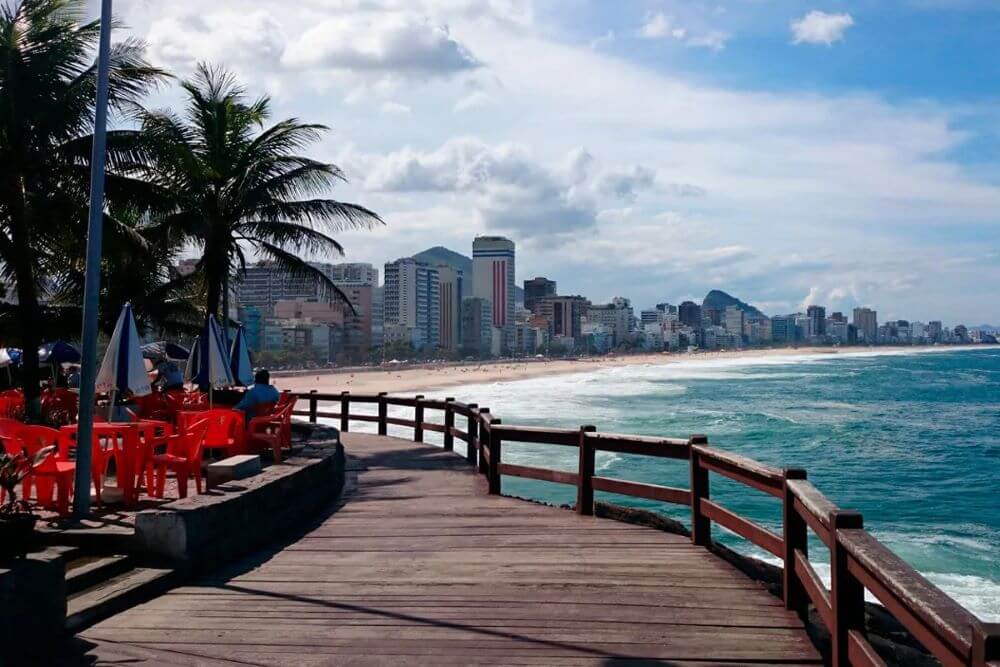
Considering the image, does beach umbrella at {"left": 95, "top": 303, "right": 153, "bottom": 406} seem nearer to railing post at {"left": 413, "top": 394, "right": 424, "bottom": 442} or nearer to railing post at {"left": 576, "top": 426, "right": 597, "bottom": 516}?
railing post at {"left": 576, "top": 426, "right": 597, "bottom": 516}

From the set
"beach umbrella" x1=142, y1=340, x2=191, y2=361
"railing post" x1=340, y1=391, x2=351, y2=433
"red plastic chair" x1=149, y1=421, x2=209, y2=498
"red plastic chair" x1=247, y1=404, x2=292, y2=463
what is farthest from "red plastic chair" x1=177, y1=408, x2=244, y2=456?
"beach umbrella" x1=142, y1=340, x2=191, y2=361

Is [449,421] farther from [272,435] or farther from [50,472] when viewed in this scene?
[50,472]

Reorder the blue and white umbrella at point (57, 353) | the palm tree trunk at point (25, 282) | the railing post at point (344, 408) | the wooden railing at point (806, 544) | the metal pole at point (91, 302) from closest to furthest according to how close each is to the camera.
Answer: the wooden railing at point (806, 544) < the metal pole at point (91, 302) < the palm tree trunk at point (25, 282) < the railing post at point (344, 408) < the blue and white umbrella at point (57, 353)

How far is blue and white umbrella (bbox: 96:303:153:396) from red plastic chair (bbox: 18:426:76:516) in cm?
154

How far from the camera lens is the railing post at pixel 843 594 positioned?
3807 millimetres

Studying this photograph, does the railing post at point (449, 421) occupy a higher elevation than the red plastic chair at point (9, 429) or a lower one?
lower

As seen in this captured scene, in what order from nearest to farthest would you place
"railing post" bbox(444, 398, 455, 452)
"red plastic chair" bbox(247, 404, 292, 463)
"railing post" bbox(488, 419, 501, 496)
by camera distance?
1. "railing post" bbox(488, 419, 501, 496)
2. "red plastic chair" bbox(247, 404, 292, 463)
3. "railing post" bbox(444, 398, 455, 452)

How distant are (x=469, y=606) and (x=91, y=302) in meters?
3.57

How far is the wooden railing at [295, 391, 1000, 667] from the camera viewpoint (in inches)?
107

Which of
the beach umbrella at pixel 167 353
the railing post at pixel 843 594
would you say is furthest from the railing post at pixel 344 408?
the railing post at pixel 843 594

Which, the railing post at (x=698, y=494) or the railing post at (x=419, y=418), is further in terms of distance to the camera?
the railing post at (x=419, y=418)

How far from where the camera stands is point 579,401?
5288cm

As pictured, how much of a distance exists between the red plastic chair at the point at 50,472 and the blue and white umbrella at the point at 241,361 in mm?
7076

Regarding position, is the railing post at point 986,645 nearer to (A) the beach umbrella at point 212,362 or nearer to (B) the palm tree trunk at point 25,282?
(A) the beach umbrella at point 212,362
